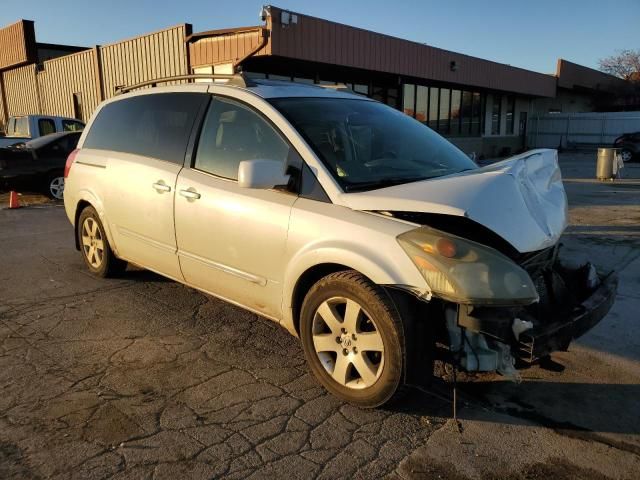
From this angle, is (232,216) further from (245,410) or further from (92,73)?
(92,73)

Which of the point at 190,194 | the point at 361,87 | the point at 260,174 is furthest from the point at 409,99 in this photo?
the point at 260,174

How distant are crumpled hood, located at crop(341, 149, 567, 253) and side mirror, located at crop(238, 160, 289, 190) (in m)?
0.46

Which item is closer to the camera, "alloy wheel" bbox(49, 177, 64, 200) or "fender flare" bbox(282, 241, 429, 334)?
"fender flare" bbox(282, 241, 429, 334)

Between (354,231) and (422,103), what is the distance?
22258 millimetres

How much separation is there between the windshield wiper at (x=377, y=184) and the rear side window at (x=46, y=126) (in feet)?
45.3

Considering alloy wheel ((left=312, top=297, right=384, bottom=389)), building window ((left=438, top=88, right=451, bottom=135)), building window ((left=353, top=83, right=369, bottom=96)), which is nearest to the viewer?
alloy wheel ((left=312, top=297, right=384, bottom=389))

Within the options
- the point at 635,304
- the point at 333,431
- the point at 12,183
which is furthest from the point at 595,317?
the point at 12,183

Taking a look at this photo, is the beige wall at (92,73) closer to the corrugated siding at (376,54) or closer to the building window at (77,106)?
the building window at (77,106)

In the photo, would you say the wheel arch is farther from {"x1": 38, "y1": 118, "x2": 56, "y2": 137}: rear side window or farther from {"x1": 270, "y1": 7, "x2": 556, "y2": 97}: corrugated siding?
{"x1": 38, "y1": 118, "x2": 56, "y2": 137}: rear side window

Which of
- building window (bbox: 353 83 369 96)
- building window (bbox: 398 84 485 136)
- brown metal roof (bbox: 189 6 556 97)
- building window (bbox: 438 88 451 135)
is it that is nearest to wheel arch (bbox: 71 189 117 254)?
brown metal roof (bbox: 189 6 556 97)

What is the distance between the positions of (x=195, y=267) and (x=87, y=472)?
1.77 meters

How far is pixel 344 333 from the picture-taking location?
3092 mm

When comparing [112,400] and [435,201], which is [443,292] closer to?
[435,201]

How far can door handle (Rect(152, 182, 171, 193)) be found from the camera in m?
4.17
